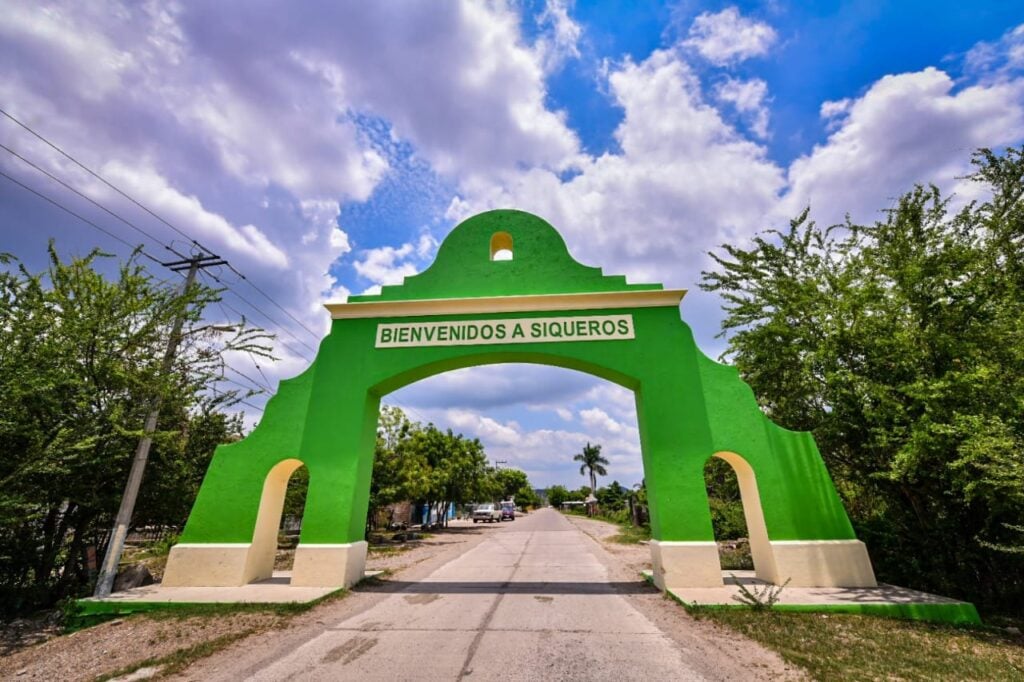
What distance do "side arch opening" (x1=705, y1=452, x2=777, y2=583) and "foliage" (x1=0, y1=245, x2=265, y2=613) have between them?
1160 cm

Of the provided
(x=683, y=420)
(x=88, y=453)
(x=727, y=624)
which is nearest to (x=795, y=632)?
(x=727, y=624)

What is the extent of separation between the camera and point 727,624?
20.6 ft

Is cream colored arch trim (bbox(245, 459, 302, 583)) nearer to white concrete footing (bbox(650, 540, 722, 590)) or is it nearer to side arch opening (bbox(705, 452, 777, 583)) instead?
white concrete footing (bbox(650, 540, 722, 590))

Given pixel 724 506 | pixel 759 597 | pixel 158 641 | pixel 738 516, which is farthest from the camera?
pixel 724 506

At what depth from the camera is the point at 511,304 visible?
10062 millimetres

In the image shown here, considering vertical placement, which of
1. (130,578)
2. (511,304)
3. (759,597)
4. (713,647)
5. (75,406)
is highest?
(511,304)

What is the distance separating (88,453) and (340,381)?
4.83m

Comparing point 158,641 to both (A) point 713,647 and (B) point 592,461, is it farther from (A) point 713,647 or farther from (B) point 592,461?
(B) point 592,461

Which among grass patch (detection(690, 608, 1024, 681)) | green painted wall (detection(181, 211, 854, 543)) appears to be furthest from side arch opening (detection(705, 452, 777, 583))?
grass patch (detection(690, 608, 1024, 681))

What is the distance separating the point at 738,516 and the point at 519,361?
1244 centimetres

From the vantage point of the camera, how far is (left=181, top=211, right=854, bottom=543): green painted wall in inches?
335

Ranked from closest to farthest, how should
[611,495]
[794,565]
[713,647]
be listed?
[713,647] < [794,565] < [611,495]

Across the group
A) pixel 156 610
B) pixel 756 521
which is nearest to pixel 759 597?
pixel 756 521

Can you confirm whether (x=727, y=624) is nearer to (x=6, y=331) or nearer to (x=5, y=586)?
(x=6, y=331)
